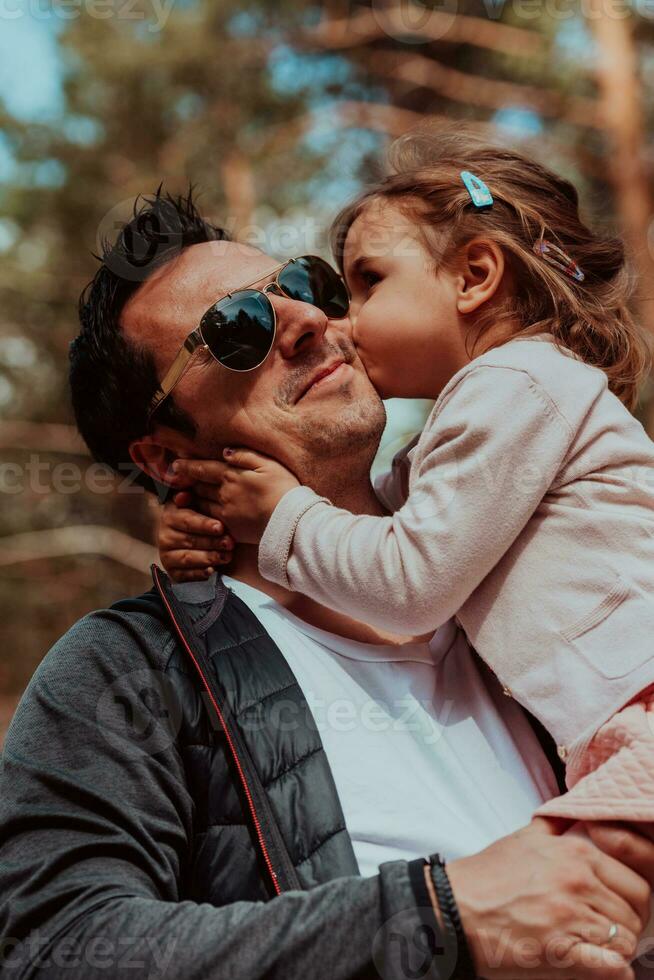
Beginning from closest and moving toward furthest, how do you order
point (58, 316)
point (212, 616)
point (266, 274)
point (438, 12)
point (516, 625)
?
point (516, 625) < point (212, 616) < point (266, 274) < point (438, 12) < point (58, 316)

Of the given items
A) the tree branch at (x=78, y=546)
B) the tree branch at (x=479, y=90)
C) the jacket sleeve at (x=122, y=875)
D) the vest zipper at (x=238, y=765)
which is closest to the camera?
the jacket sleeve at (x=122, y=875)

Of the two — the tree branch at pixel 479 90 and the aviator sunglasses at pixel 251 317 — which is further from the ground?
the tree branch at pixel 479 90

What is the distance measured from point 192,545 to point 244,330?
1.82 feet

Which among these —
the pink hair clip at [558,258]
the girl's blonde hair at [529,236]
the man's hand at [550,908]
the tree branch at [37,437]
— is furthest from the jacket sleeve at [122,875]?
the tree branch at [37,437]

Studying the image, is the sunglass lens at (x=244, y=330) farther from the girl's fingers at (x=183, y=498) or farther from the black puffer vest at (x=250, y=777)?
the black puffer vest at (x=250, y=777)

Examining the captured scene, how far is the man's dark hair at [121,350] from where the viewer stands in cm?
254

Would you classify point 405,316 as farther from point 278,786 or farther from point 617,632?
point 278,786

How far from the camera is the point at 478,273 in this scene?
231 centimetres

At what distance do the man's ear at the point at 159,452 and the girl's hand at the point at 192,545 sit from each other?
0.55 feet

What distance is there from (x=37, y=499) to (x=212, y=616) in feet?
37.8

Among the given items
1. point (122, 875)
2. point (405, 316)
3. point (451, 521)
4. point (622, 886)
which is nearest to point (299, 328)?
point (405, 316)

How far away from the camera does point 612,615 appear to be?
1.75 meters

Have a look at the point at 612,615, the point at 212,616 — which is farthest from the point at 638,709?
the point at 212,616

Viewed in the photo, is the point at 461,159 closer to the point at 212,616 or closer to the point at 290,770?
the point at 212,616
